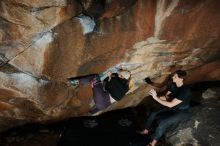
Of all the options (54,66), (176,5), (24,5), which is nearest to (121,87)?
(54,66)

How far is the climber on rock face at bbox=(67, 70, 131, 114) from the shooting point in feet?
19.6

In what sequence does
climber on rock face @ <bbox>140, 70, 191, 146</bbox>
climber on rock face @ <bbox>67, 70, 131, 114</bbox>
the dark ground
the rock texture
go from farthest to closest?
the rock texture, the dark ground, climber on rock face @ <bbox>140, 70, 191, 146</bbox>, climber on rock face @ <bbox>67, 70, 131, 114</bbox>

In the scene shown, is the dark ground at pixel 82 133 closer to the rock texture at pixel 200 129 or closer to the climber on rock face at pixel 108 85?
the rock texture at pixel 200 129

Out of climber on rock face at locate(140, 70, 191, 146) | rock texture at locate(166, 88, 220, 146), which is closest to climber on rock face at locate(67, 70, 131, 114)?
climber on rock face at locate(140, 70, 191, 146)

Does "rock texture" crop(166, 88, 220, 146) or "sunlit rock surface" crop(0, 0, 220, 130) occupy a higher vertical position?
→ "sunlit rock surface" crop(0, 0, 220, 130)

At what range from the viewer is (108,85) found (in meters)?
5.99

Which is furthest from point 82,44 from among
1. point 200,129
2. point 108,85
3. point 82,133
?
point 200,129

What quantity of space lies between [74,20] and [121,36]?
39.1 inches

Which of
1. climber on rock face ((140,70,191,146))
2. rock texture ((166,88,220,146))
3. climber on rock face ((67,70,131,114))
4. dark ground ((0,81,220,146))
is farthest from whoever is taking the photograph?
rock texture ((166,88,220,146))

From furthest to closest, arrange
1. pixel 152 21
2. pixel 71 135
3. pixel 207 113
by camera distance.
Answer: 1. pixel 207 113
2. pixel 71 135
3. pixel 152 21

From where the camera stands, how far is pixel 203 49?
23.0ft

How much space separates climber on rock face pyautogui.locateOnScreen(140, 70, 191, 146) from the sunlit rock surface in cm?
61

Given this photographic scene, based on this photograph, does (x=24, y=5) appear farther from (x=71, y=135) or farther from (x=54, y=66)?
(x=71, y=135)

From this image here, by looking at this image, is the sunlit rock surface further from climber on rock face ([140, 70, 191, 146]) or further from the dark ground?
climber on rock face ([140, 70, 191, 146])
